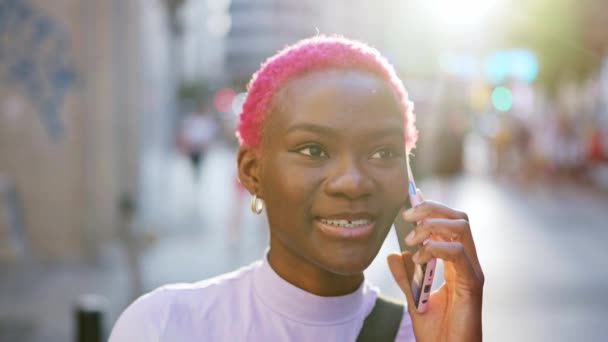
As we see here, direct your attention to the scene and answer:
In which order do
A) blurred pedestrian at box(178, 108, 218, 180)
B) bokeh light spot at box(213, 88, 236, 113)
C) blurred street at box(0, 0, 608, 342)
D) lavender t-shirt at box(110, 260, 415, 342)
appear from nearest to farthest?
lavender t-shirt at box(110, 260, 415, 342) < blurred street at box(0, 0, 608, 342) < blurred pedestrian at box(178, 108, 218, 180) < bokeh light spot at box(213, 88, 236, 113)

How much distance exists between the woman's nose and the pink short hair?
0.26 meters

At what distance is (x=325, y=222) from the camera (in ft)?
6.63

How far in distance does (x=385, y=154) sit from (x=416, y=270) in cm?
29

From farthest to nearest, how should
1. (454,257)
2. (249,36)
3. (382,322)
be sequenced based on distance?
(249,36) < (382,322) < (454,257)

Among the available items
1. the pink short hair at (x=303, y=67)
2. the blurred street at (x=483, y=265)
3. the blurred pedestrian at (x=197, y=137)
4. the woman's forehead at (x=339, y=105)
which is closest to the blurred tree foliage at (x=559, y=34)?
the blurred street at (x=483, y=265)

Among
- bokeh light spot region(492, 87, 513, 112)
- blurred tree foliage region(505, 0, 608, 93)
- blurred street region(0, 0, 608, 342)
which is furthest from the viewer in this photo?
bokeh light spot region(492, 87, 513, 112)

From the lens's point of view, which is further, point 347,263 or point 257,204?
point 257,204

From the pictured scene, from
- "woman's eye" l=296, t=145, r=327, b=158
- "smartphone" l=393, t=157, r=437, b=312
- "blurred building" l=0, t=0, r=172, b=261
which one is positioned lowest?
"blurred building" l=0, t=0, r=172, b=261

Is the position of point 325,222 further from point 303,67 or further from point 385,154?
point 303,67

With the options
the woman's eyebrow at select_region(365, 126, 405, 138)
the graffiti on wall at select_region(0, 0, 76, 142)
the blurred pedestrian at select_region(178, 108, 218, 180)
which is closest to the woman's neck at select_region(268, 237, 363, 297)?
the woman's eyebrow at select_region(365, 126, 405, 138)

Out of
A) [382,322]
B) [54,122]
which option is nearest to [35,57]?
[54,122]

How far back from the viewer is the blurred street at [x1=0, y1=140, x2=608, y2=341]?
22.8 feet

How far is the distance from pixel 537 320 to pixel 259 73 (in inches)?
A: 214

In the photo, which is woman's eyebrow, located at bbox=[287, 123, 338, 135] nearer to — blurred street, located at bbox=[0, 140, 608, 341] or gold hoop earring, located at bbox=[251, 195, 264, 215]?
gold hoop earring, located at bbox=[251, 195, 264, 215]
